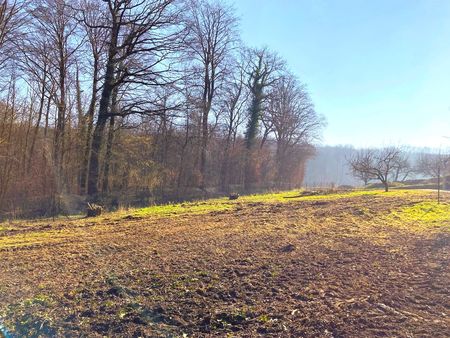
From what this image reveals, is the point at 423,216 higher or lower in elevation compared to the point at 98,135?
lower

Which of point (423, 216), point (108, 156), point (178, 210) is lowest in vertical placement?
point (178, 210)

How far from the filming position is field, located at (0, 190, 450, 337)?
3.90 metres

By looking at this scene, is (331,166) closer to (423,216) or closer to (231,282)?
(423,216)

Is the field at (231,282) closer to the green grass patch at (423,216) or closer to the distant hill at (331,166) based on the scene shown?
the green grass patch at (423,216)

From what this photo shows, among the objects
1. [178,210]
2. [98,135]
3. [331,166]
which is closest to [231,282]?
[178,210]

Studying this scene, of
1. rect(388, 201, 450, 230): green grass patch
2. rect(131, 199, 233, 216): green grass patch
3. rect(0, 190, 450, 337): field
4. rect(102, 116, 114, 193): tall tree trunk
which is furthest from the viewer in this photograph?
rect(102, 116, 114, 193): tall tree trunk

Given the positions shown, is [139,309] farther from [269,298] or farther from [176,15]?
[176,15]

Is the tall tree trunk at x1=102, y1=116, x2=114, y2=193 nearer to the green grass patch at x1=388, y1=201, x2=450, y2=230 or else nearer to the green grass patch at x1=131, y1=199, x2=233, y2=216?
the green grass patch at x1=131, y1=199, x2=233, y2=216

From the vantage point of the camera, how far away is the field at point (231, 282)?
3904mm

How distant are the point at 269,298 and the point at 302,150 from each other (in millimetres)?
50615

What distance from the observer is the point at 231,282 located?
5.15 m

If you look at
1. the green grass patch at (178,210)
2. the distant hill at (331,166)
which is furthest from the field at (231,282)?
the distant hill at (331,166)

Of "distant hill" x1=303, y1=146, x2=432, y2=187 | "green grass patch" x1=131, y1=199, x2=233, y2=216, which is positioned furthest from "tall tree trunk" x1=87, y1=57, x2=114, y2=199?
"distant hill" x1=303, y1=146, x2=432, y2=187

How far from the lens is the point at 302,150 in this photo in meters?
53.9
